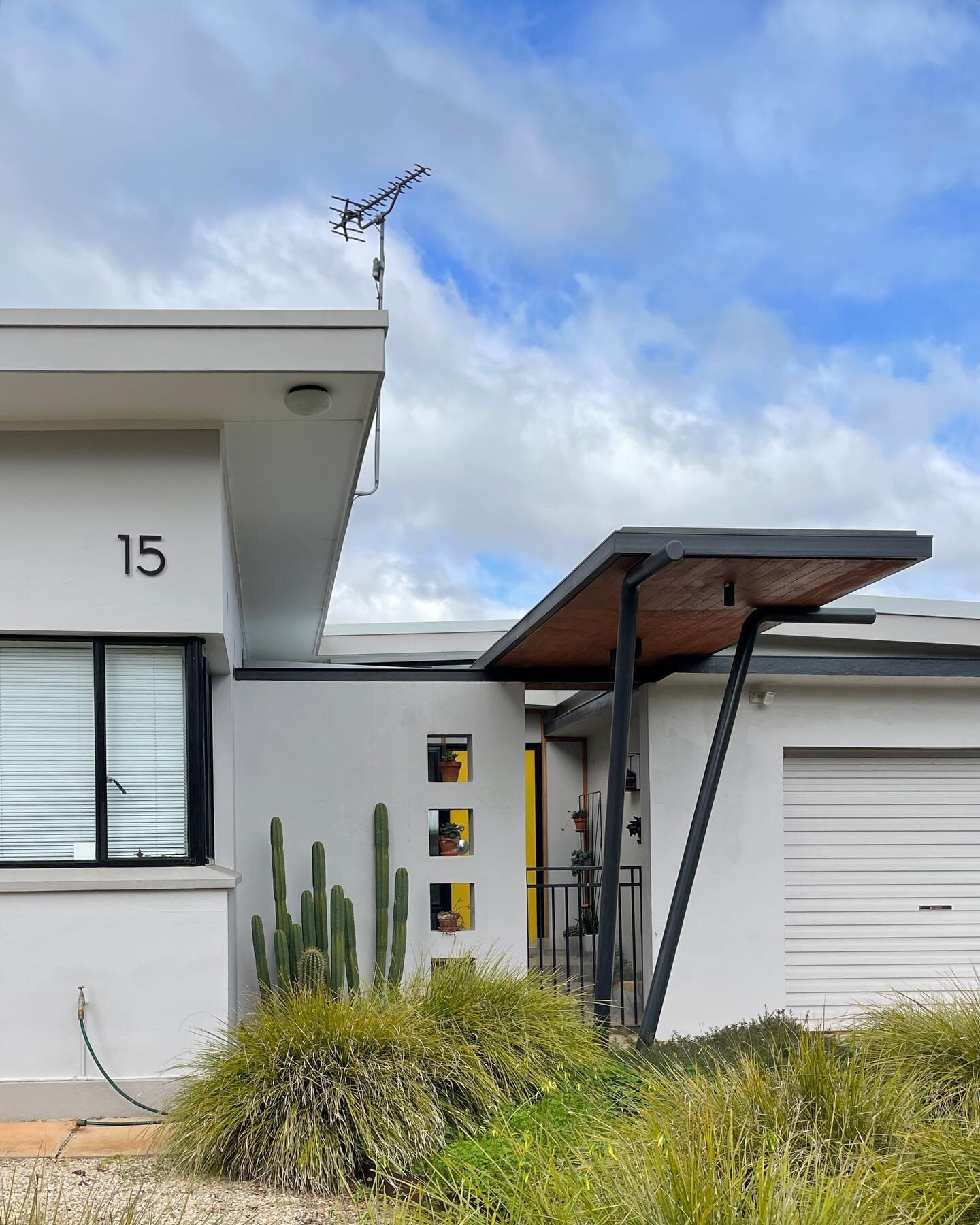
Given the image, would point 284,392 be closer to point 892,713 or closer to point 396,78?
point 892,713

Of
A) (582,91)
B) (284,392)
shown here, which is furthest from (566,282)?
(284,392)

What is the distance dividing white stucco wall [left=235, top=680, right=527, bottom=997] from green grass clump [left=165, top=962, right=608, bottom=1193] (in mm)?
2379

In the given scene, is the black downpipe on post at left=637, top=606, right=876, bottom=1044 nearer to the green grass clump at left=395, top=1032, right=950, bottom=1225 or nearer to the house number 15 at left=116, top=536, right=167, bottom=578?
the green grass clump at left=395, top=1032, right=950, bottom=1225

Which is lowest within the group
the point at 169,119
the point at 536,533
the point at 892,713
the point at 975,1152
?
the point at 975,1152

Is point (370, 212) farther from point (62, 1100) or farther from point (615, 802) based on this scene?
point (62, 1100)

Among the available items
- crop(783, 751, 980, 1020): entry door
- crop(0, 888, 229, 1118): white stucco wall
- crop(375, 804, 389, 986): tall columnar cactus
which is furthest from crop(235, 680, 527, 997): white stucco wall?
crop(783, 751, 980, 1020): entry door

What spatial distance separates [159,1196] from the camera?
15.9 ft

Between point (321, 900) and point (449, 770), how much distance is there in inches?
57.6

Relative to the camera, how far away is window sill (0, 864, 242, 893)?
6492mm

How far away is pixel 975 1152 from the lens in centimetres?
428

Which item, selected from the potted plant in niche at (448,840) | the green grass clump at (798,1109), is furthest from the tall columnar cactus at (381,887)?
the green grass clump at (798,1109)

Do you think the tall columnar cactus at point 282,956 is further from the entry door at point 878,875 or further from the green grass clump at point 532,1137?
the entry door at point 878,875

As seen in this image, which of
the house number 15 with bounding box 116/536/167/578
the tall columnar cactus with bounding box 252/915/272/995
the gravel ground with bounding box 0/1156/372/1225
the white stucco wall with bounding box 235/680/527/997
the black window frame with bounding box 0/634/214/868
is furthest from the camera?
the white stucco wall with bounding box 235/680/527/997

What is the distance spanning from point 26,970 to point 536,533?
2702 centimetres
